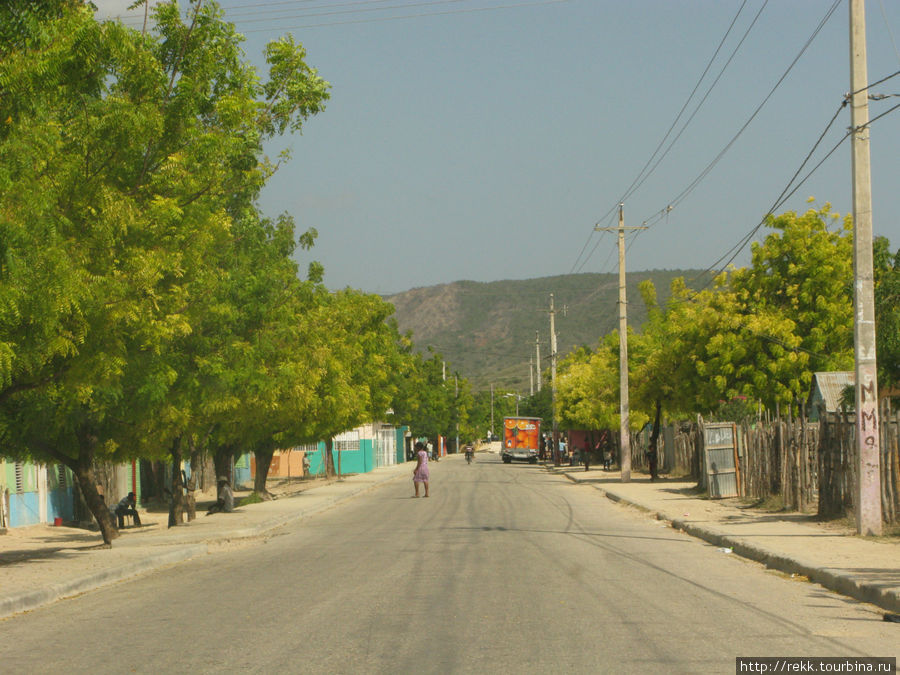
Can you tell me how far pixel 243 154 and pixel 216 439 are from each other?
13579 mm

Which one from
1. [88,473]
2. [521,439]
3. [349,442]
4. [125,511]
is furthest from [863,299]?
[521,439]

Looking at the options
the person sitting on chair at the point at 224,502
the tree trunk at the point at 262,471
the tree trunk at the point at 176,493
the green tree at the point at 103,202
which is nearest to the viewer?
the green tree at the point at 103,202

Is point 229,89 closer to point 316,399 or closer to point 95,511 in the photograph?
point 95,511

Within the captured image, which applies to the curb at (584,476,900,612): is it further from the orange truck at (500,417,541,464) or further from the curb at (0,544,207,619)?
the orange truck at (500,417,541,464)

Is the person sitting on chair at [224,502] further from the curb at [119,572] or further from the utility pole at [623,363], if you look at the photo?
the utility pole at [623,363]

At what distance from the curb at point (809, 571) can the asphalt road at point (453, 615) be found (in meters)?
0.22

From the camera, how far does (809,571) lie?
13.7m

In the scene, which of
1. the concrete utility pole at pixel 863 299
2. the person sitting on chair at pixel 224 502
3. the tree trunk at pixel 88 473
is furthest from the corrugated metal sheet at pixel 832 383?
the tree trunk at pixel 88 473

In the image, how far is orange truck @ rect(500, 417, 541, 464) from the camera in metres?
87.1

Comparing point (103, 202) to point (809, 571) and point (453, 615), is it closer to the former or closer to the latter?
point (453, 615)

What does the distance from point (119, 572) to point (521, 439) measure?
7264cm

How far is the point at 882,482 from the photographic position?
18172 mm

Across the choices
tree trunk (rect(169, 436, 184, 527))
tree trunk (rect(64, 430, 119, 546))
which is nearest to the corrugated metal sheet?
tree trunk (rect(169, 436, 184, 527))

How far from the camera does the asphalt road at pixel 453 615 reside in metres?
8.33
